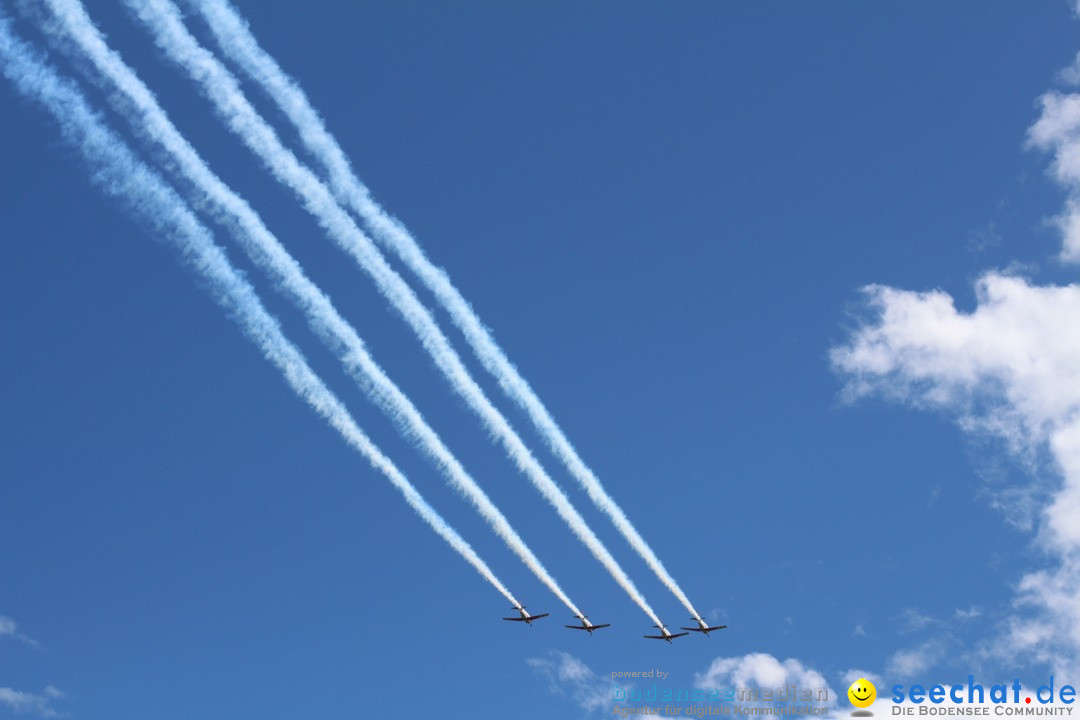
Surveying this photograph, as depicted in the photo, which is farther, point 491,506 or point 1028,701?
point 1028,701

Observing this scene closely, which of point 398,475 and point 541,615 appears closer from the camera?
point 398,475

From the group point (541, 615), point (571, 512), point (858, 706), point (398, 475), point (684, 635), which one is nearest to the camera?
point (398, 475)

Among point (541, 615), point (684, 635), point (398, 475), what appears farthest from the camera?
point (684, 635)

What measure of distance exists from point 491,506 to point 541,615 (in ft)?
77.0

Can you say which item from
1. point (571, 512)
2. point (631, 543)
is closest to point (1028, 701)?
point (631, 543)

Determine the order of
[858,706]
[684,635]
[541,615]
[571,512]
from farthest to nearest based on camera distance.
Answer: [684,635]
[541,615]
[858,706]
[571,512]

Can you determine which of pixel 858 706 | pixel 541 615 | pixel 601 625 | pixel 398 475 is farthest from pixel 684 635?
pixel 398 475

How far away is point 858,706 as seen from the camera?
59.9 meters

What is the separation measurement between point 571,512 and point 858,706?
21489mm

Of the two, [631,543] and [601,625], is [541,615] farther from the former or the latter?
[631,543]

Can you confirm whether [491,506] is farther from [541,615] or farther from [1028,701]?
[1028,701]

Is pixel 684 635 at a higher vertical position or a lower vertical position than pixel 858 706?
higher

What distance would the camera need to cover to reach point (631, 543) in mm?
55781

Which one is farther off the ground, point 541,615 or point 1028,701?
point 541,615
